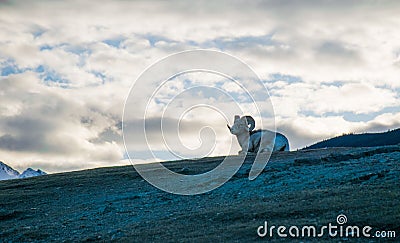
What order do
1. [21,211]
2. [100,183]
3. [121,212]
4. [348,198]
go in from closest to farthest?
1. [348,198]
2. [121,212]
3. [21,211]
4. [100,183]

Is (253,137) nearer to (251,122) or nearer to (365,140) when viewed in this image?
(251,122)

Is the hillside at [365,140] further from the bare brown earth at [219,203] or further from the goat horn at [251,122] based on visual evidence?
the bare brown earth at [219,203]

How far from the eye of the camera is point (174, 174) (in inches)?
1451

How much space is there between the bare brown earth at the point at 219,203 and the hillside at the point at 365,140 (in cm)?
2172

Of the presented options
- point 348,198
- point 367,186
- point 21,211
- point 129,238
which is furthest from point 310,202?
point 21,211

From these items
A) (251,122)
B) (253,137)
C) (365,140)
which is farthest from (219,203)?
(365,140)

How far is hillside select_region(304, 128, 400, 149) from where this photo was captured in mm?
59062

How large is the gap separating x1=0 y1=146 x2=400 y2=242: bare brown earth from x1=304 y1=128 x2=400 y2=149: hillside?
21.7 m

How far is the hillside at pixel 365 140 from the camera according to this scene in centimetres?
5906

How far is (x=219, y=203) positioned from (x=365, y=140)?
38422mm

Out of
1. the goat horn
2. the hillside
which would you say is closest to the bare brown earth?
the goat horn

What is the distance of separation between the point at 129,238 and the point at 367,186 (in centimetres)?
919

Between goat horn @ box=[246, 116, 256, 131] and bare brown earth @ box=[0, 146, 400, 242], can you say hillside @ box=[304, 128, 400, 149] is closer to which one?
goat horn @ box=[246, 116, 256, 131]

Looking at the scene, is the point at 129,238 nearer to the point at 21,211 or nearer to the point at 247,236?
the point at 247,236
